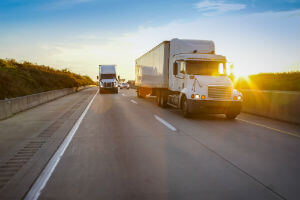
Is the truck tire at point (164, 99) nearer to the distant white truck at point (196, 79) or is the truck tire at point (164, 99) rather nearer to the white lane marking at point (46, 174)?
the distant white truck at point (196, 79)

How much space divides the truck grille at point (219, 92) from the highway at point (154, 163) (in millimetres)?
2607

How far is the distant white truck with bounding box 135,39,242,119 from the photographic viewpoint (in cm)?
1152

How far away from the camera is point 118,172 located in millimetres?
4844

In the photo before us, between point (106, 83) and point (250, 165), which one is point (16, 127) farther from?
point (106, 83)

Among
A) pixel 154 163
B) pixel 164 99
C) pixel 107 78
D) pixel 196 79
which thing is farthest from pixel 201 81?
pixel 107 78

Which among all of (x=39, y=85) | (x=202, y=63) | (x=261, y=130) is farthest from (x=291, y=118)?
(x=39, y=85)

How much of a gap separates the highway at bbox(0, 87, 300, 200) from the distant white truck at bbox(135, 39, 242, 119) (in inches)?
98.1

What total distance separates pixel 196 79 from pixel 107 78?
80.8 ft

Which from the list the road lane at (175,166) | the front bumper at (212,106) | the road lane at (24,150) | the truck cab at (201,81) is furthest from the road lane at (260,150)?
the road lane at (24,150)

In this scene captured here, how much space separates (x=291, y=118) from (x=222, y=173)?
320 inches

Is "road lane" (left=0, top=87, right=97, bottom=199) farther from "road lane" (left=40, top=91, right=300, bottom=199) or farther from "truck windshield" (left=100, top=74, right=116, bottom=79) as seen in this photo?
"truck windshield" (left=100, top=74, right=116, bottom=79)

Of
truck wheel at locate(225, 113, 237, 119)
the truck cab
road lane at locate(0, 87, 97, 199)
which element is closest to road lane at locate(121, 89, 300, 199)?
the truck cab

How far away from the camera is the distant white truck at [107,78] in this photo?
35.0 meters

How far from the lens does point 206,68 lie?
13.0 meters
